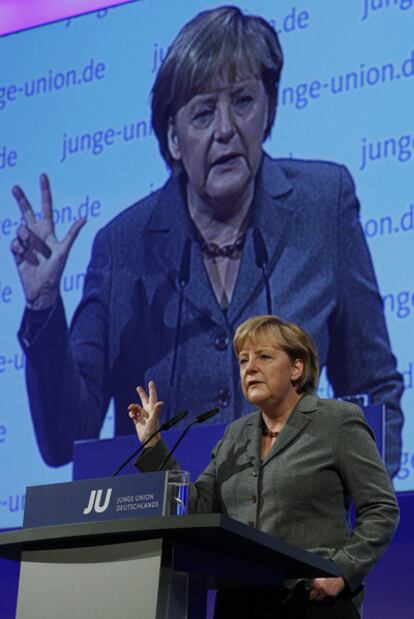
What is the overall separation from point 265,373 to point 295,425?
0.44 feet

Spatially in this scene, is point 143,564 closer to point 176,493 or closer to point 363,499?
point 176,493

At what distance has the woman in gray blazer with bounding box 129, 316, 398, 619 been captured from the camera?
91.9 inches

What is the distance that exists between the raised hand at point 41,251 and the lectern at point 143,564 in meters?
2.73

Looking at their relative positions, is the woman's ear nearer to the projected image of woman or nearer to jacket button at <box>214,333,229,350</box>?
the projected image of woman

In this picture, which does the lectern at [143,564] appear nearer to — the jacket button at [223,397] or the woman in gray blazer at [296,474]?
the woman in gray blazer at [296,474]

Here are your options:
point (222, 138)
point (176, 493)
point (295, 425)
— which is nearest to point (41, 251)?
point (222, 138)

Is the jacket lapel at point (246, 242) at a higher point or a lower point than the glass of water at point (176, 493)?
higher

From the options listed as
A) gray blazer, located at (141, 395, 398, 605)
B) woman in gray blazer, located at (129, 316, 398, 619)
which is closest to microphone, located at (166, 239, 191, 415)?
woman in gray blazer, located at (129, 316, 398, 619)

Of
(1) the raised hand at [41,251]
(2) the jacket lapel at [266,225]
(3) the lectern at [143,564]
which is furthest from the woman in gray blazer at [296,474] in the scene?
(1) the raised hand at [41,251]

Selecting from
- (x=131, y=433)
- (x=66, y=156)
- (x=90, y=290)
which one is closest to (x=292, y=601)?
(x=131, y=433)

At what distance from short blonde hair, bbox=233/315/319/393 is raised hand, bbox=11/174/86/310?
92.5 inches

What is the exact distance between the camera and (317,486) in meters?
2.44

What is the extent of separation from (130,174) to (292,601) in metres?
2.75

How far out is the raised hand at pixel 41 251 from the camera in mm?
4871
